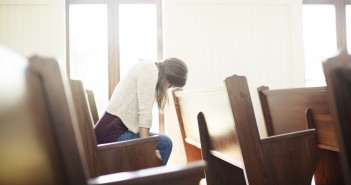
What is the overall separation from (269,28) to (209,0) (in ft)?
2.48

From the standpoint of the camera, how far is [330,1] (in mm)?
4258

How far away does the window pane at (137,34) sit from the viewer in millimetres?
3990

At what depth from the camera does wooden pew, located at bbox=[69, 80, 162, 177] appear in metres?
1.58

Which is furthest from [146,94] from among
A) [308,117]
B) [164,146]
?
[308,117]

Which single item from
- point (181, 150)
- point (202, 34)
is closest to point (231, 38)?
point (202, 34)

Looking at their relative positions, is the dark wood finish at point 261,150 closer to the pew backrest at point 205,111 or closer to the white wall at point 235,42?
the pew backrest at point 205,111

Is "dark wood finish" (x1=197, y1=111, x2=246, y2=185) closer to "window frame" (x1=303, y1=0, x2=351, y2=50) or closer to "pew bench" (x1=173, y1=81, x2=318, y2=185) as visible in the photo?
"pew bench" (x1=173, y1=81, x2=318, y2=185)

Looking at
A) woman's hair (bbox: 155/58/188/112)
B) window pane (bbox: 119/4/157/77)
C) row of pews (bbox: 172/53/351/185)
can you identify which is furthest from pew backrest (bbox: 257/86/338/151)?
window pane (bbox: 119/4/157/77)

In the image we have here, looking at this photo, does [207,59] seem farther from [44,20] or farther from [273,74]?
[44,20]

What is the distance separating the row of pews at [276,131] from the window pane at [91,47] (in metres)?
1.78

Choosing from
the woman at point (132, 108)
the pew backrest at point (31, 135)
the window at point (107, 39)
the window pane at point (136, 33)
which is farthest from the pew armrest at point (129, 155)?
the window pane at point (136, 33)

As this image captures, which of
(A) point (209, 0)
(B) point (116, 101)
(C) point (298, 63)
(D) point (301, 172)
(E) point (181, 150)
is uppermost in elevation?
(A) point (209, 0)

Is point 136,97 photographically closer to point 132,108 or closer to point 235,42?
point 132,108

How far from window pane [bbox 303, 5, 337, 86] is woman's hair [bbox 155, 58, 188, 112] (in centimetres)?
249
